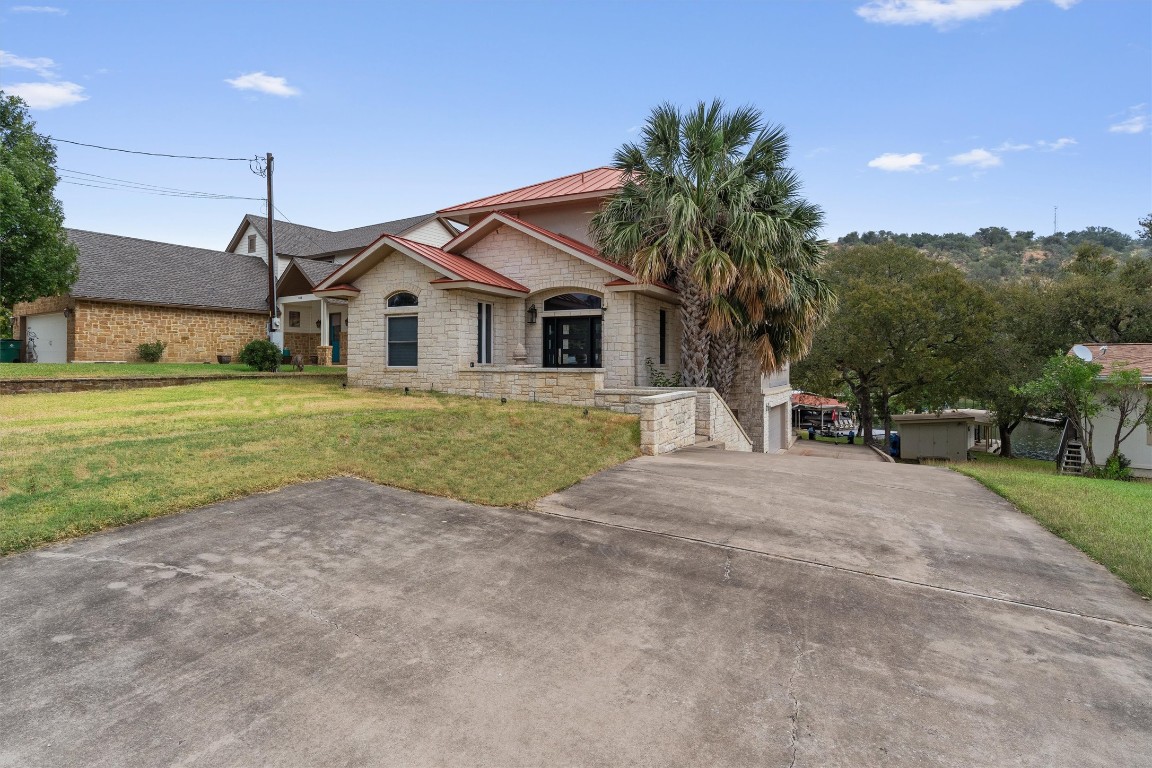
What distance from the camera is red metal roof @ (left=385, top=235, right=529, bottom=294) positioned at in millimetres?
16125

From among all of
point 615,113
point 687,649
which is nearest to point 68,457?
point 687,649

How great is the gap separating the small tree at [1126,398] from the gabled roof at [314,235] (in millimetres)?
28969

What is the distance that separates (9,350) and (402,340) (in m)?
19.6

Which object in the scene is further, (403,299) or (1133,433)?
(1133,433)

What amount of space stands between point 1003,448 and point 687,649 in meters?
39.8

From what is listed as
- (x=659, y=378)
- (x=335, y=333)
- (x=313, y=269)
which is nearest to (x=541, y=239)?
(x=659, y=378)

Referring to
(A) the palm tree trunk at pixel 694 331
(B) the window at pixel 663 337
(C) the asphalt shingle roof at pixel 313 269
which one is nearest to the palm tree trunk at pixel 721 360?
(A) the palm tree trunk at pixel 694 331

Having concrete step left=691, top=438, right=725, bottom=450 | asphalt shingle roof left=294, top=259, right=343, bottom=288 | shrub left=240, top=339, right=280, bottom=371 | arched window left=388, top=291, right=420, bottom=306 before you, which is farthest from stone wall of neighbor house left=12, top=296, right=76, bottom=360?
concrete step left=691, top=438, right=725, bottom=450

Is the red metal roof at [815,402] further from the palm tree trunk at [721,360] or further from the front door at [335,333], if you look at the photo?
the front door at [335,333]

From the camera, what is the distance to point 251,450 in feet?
28.4

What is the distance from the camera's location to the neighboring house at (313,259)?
2714 cm

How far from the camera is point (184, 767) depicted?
107 inches

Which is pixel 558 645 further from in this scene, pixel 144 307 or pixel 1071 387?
pixel 144 307

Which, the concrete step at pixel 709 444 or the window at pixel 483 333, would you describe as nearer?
the concrete step at pixel 709 444
